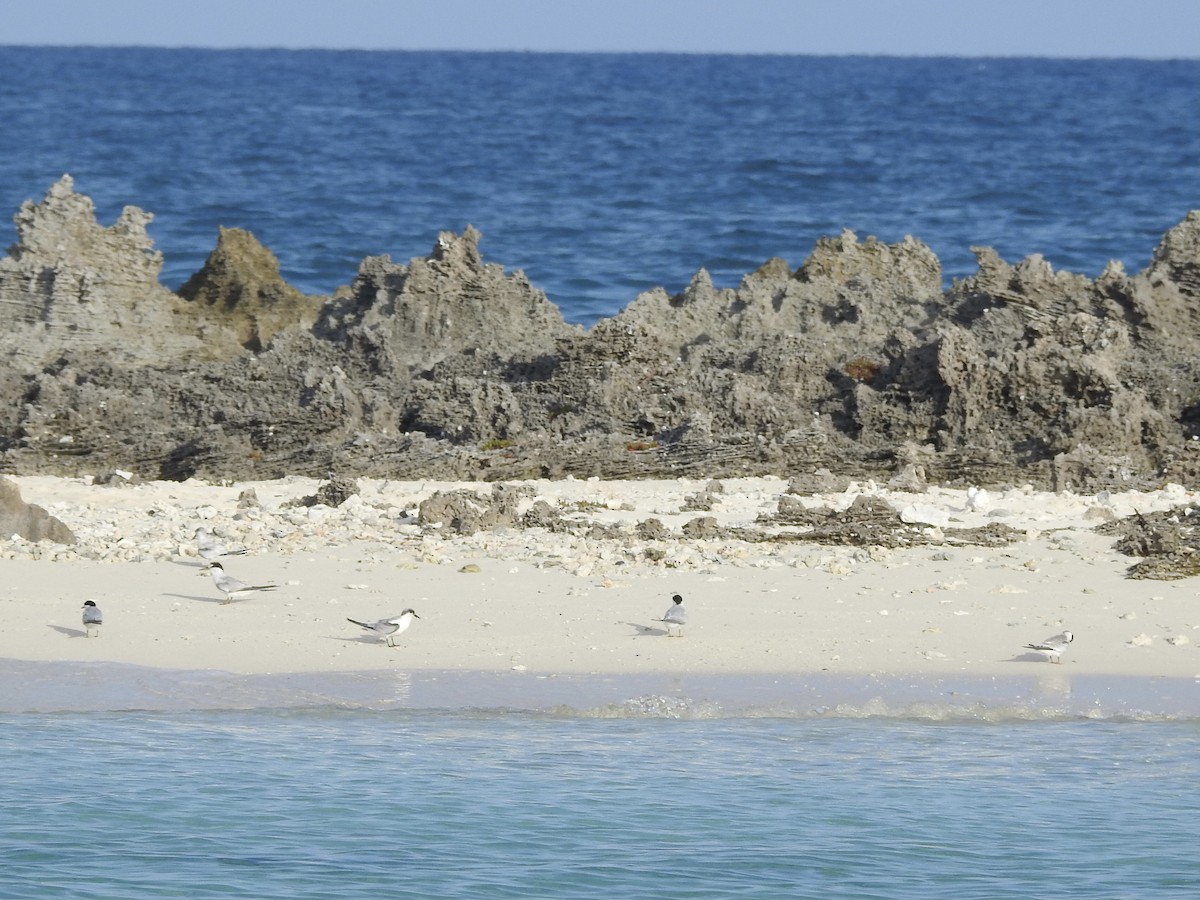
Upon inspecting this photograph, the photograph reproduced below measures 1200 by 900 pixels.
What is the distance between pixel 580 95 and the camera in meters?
88.3

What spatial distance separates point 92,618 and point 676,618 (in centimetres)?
248

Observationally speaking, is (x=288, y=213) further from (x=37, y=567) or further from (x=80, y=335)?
(x=37, y=567)

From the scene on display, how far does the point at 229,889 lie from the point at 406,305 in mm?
7932

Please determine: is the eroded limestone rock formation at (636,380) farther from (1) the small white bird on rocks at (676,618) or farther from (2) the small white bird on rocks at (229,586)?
(1) the small white bird on rocks at (676,618)

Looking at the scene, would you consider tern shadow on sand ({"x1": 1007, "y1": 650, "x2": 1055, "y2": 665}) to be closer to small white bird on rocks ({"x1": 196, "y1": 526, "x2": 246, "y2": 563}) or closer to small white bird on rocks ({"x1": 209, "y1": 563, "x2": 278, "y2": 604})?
small white bird on rocks ({"x1": 209, "y1": 563, "x2": 278, "y2": 604})

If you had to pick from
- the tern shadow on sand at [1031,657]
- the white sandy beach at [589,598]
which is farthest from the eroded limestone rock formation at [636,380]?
the tern shadow on sand at [1031,657]

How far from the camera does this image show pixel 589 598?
8.60 meters

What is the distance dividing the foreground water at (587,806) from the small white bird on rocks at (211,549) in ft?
6.01

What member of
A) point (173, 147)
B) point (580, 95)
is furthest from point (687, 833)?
point (580, 95)

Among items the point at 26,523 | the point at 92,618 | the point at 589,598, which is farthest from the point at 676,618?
the point at 26,523

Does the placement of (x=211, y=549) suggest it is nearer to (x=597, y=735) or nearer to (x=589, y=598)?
(x=589, y=598)

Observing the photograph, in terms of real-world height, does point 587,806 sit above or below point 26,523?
below

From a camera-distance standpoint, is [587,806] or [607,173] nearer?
[587,806]

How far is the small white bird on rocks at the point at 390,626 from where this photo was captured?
7.88m
